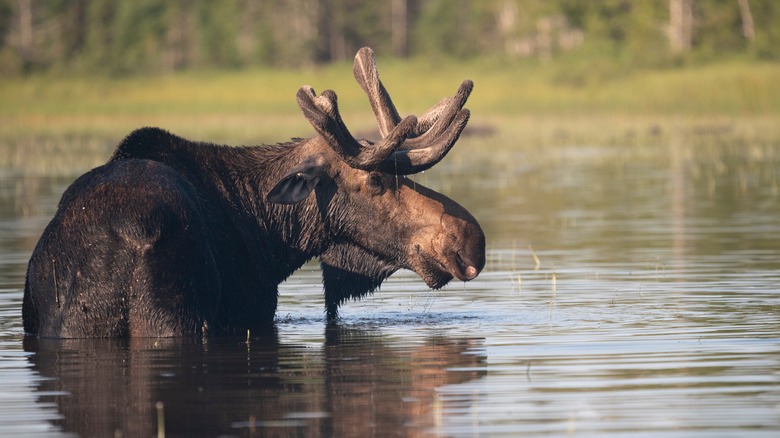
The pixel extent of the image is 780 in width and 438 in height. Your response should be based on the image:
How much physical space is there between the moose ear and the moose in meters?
0.01

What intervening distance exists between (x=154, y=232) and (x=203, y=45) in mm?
86284

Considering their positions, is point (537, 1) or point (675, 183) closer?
point (675, 183)

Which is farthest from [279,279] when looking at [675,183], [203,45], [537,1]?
[203,45]

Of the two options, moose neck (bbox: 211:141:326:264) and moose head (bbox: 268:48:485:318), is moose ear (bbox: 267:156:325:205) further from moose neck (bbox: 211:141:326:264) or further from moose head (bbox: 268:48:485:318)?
moose neck (bbox: 211:141:326:264)

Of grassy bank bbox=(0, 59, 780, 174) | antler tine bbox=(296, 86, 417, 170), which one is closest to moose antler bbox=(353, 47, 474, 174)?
antler tine bbox=(296, 86, 417, 170)

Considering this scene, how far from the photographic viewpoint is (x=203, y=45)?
94.6 m

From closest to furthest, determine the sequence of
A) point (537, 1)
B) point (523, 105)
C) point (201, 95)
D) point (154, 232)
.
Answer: point (154, 232)
point (523, 105)
point (201, 95)
point (537, 1)

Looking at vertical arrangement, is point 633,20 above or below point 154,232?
above

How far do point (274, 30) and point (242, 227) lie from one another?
91.4 m

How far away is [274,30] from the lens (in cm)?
10131

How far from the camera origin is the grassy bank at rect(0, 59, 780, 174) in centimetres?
4244

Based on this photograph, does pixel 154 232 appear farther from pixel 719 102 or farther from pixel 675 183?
pixel 719 102

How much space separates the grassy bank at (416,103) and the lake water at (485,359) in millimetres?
20895

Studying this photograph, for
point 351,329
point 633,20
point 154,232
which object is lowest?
point 351,329
